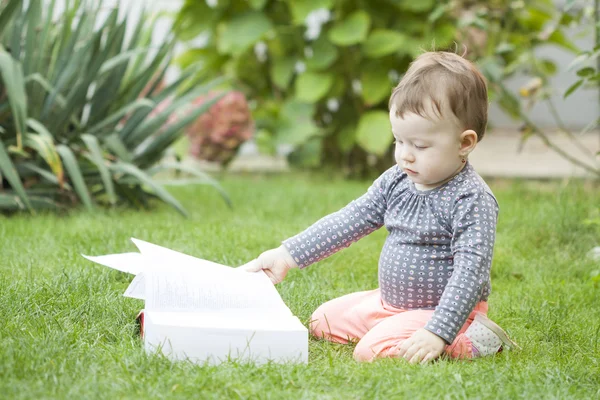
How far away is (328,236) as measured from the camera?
78.3 inches

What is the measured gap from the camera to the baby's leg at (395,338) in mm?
1765

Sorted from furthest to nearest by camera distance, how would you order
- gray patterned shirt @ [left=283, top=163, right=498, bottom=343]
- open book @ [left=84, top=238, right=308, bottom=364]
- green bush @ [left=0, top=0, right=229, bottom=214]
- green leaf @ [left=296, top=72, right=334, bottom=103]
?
green leaf @ [left=296, top=72, right=334, bottom=103], green bush @ [left=0, top=0, right=229, bottom=214], gray patterned shirt @ [left=283, top=163, right=498, bottom=343], open book @ [left=84, top=238, right=308, bottom=364]

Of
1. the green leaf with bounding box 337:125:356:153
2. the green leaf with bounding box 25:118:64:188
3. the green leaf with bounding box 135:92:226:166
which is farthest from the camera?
the green leaf with bounding box 337:125:356:153

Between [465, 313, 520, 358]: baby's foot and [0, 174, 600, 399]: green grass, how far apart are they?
0.05m

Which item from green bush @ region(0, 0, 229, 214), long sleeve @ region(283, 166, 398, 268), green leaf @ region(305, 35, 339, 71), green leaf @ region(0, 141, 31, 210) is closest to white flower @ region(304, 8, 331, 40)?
green leaf @ region(305, 35, 339, 71)

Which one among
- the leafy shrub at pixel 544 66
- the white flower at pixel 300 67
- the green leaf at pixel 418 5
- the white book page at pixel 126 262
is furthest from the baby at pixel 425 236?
the white flower at pixel 300 67

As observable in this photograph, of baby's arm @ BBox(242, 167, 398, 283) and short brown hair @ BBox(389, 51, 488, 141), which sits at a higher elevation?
short brown hair @ BBox(389, 51, 488, 141)

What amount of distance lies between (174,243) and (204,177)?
85 cm

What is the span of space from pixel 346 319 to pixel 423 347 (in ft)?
1.02

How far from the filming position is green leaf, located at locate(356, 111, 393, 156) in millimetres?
4594

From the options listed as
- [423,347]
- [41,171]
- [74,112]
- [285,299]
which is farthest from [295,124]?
[423,347]

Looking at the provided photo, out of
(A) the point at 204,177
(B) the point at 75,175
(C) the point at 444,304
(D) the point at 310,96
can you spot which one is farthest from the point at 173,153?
(C) the point at 444,304

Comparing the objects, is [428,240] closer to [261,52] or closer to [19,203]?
[19,203]

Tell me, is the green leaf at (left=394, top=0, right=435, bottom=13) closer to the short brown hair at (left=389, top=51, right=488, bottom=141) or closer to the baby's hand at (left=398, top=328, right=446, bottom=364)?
the short brown hair at (left=389, top=51, right=488, bottom=141)
